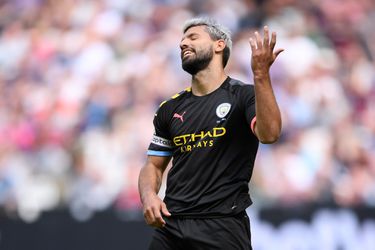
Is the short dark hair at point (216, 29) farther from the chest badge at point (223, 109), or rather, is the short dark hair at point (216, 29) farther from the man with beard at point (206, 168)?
the chest badge at point (223, 109)

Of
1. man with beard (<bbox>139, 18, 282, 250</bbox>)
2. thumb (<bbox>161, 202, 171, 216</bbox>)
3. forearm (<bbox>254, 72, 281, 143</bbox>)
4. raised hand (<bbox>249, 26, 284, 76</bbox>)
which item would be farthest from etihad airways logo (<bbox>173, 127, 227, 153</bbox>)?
raised hand (<bbox>249, 26, 284, 76</bbox>)

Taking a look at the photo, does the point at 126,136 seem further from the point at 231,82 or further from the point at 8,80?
the point at 231,82

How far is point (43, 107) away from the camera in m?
10.5

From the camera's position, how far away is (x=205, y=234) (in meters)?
4.70

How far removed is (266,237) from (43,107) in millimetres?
3699

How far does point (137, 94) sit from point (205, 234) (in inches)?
227

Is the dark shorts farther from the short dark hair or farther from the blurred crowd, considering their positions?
the blurred crowd

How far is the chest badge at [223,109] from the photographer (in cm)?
486

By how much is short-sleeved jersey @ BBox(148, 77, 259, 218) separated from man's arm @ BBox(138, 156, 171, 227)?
14 centimetres

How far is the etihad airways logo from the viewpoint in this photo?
4824 millimetres

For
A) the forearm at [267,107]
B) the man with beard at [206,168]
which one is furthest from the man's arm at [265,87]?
the man with beard at [206,168]

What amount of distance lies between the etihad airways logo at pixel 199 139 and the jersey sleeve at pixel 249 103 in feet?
0.71

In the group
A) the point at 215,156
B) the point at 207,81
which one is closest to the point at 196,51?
the point at 207,81

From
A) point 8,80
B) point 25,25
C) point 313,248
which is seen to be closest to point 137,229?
point 313,248
